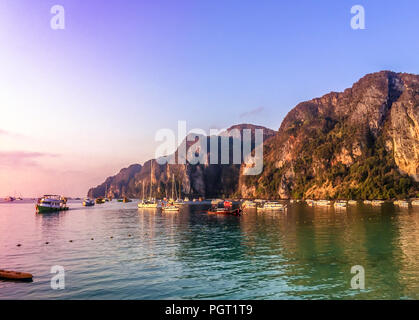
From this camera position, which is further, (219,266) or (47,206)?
(47,206)

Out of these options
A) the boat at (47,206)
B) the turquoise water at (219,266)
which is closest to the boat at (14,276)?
the turquoise water at (219,266)

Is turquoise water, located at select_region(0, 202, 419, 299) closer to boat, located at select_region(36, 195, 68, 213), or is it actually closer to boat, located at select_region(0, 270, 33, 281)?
boat, located at select_region(0, 270, 33, 281)

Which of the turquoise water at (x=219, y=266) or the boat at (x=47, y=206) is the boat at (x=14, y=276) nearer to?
the turquoise water at (x=219, y=266)

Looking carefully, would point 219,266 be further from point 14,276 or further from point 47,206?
point 47,206

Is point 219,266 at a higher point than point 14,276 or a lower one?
lower

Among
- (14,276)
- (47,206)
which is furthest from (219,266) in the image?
(47,206)

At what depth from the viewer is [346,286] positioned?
2641cm

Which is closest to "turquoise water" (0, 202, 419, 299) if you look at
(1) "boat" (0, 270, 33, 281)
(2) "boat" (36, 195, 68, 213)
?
(1) "boat" (0, 270, 33, 281)

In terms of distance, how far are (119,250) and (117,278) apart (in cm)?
1618

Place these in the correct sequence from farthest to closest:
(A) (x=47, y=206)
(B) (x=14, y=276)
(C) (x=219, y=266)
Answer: (A) (x=47, y=206), (C) (x=219, y=266), (B) (x=14, y=276)
